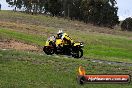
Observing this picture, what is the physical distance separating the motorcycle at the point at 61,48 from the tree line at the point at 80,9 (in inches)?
3313

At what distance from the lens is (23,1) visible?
5108 inches

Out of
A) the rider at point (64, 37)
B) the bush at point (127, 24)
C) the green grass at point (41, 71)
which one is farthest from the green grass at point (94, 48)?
the bush at point (127, 24)

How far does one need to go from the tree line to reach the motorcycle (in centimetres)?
8414

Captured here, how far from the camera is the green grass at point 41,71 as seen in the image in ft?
60.9

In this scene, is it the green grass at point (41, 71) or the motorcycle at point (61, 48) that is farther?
the motorcycle at point (61, 48)

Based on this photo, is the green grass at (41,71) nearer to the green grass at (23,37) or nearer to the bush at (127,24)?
the green grass at (23,37)

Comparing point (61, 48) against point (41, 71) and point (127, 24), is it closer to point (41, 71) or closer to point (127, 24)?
point (41, 71)

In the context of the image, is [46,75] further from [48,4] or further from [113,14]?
[113,14]

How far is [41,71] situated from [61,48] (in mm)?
8822

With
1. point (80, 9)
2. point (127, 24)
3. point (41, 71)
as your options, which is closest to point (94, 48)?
point (41, 71)

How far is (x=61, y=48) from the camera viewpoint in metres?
29.7

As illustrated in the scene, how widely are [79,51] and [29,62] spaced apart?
822 cm

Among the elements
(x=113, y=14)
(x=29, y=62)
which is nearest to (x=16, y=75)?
(x=29, y=62)

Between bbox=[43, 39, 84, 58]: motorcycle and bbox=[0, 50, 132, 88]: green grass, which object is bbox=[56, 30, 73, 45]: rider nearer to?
bbox=[43, 39, 84, 58]: motorcycle
